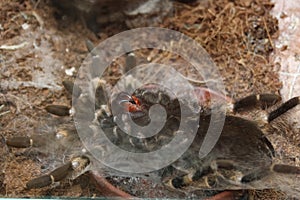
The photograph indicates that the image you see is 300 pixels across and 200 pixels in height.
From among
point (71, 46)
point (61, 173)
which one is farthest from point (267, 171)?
point (71, 46)

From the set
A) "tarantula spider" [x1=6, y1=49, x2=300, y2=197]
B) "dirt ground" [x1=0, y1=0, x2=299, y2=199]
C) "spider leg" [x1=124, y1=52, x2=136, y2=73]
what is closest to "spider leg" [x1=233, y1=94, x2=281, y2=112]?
"tarantula spider" [x1=6, y1=49, x2=300, y2=197]

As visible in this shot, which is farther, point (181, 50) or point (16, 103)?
point (181, 50)

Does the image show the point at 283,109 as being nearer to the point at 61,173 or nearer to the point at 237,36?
the point at 237,36

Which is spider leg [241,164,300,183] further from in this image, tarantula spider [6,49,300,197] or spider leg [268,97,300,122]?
spider leg [268,97,300,122]

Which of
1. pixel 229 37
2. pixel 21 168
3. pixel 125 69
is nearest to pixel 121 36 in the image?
pixel 125 69

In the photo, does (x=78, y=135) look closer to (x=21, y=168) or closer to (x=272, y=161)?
(x=21, y=168)

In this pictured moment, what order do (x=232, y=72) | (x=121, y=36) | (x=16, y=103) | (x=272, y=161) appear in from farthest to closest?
(x=121, y=36), (x=232, y=72), (x=16, y=103), (x=272, y=161)

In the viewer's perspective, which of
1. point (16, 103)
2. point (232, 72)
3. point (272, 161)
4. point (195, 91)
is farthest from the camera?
point (232, 72)
